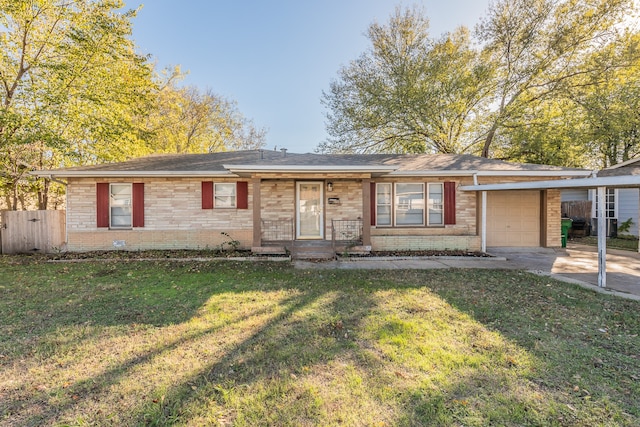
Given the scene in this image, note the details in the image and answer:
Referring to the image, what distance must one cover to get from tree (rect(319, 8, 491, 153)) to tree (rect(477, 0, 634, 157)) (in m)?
1.32

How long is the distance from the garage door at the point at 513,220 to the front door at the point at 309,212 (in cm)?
630

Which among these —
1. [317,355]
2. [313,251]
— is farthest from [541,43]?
[317,355]

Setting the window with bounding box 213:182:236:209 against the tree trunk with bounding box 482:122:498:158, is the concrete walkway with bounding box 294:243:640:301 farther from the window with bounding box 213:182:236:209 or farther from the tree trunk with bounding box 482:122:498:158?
the tree trunk with bounding box 482:122:498:158

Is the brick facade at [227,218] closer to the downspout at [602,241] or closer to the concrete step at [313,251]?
the concrete step at [313,251]

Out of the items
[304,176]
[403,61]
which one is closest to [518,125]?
[403,61]

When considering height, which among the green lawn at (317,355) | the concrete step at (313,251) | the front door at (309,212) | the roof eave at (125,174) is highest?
the roof eave at (125,174)

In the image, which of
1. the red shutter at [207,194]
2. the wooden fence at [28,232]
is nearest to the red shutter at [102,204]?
the wooden fence at [28,232]

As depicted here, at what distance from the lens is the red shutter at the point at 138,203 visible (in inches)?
376

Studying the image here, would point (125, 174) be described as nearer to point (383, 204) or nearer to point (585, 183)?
point (383, 204)

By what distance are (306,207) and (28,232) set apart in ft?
31.9

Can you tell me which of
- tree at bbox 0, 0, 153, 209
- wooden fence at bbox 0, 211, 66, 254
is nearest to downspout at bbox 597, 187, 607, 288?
tree at bbox 0, 0, 153, 209

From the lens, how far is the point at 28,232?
9.68m

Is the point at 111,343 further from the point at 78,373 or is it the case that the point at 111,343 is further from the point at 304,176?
the point at 304,176

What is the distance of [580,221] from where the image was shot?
14531 millimetres
